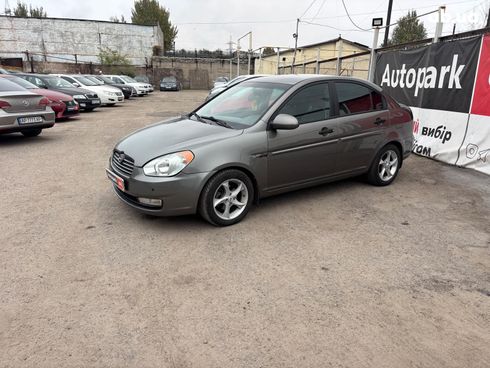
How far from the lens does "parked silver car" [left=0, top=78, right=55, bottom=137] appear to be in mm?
7559

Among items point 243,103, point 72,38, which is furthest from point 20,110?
point 72,38

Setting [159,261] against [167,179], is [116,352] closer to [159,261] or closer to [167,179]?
[159,261]

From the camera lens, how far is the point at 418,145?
809cm

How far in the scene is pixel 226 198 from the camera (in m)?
4.08

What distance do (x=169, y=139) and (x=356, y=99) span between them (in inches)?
107

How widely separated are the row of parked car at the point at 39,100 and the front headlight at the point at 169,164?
5462 mm

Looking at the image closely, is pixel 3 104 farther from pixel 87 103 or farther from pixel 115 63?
pixel 115 63

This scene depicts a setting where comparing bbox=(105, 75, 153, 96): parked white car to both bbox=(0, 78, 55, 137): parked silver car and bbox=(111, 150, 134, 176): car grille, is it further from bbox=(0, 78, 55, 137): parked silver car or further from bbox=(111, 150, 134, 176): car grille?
bbox=(111, 150, 134, 176): car grille

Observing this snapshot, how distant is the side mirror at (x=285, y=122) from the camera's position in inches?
164

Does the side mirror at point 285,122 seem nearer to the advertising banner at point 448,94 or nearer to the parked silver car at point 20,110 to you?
the advertising banner at point 448,94

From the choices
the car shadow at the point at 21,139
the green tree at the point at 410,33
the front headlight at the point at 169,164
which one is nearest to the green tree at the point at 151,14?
the green tree at the point at 410,33

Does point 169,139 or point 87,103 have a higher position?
point 169,139

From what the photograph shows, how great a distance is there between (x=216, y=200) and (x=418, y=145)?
19.2ft

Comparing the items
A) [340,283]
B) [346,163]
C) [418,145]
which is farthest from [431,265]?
[418,145]
